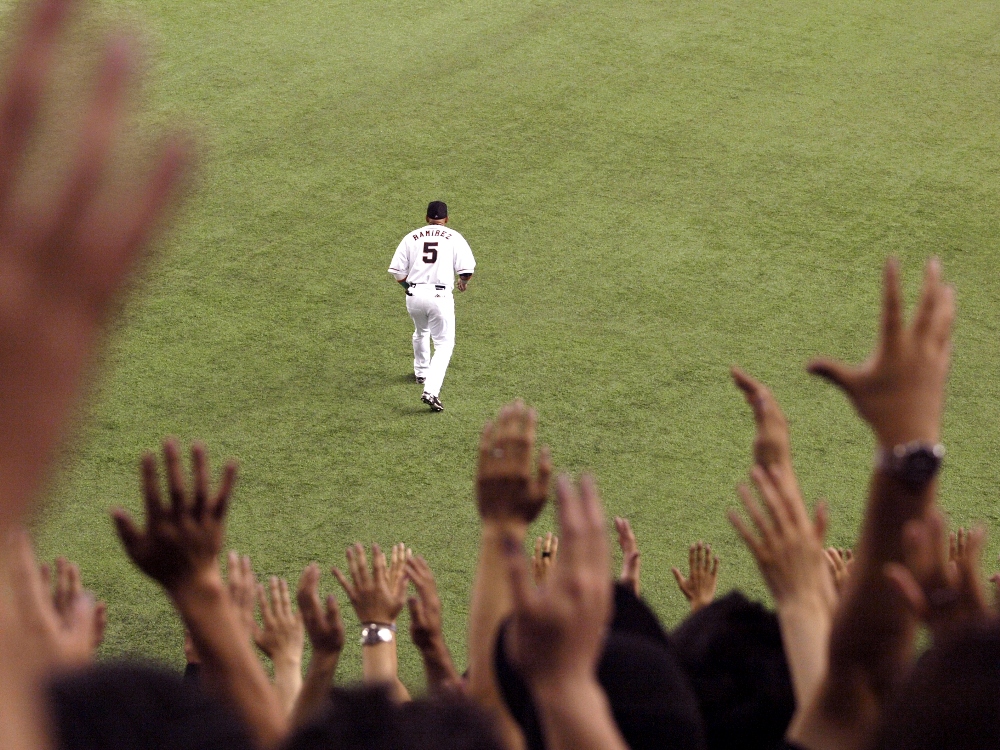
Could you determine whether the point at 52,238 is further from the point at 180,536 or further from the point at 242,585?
the point at 242,585

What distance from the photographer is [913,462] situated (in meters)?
1.58

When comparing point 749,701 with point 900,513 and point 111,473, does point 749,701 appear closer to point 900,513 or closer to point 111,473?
point 900,513

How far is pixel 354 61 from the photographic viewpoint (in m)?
12.4

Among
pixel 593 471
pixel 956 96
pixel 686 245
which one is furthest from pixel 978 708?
pixel 956 96

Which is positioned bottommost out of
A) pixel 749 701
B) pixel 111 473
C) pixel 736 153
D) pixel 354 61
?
pixel 749 701

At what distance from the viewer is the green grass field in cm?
688

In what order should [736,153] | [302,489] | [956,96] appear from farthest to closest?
[956,96] → [736,153] → [302,489]

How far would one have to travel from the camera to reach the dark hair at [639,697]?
154 centimetres

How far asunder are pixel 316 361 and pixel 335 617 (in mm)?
5458

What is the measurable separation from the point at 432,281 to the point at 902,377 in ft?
20.8

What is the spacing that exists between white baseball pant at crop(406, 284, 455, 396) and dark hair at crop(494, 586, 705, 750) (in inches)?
237

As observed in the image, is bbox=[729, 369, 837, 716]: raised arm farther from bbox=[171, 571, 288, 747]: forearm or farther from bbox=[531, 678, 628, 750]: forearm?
bbox=[171, 571, 288, 747]: forearm

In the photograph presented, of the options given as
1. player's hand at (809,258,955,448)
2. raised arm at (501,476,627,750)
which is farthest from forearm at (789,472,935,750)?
raised arm at (501,476,627,750)

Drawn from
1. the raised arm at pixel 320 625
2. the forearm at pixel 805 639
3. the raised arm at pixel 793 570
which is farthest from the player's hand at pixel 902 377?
the raised arm at pixel 320 625
